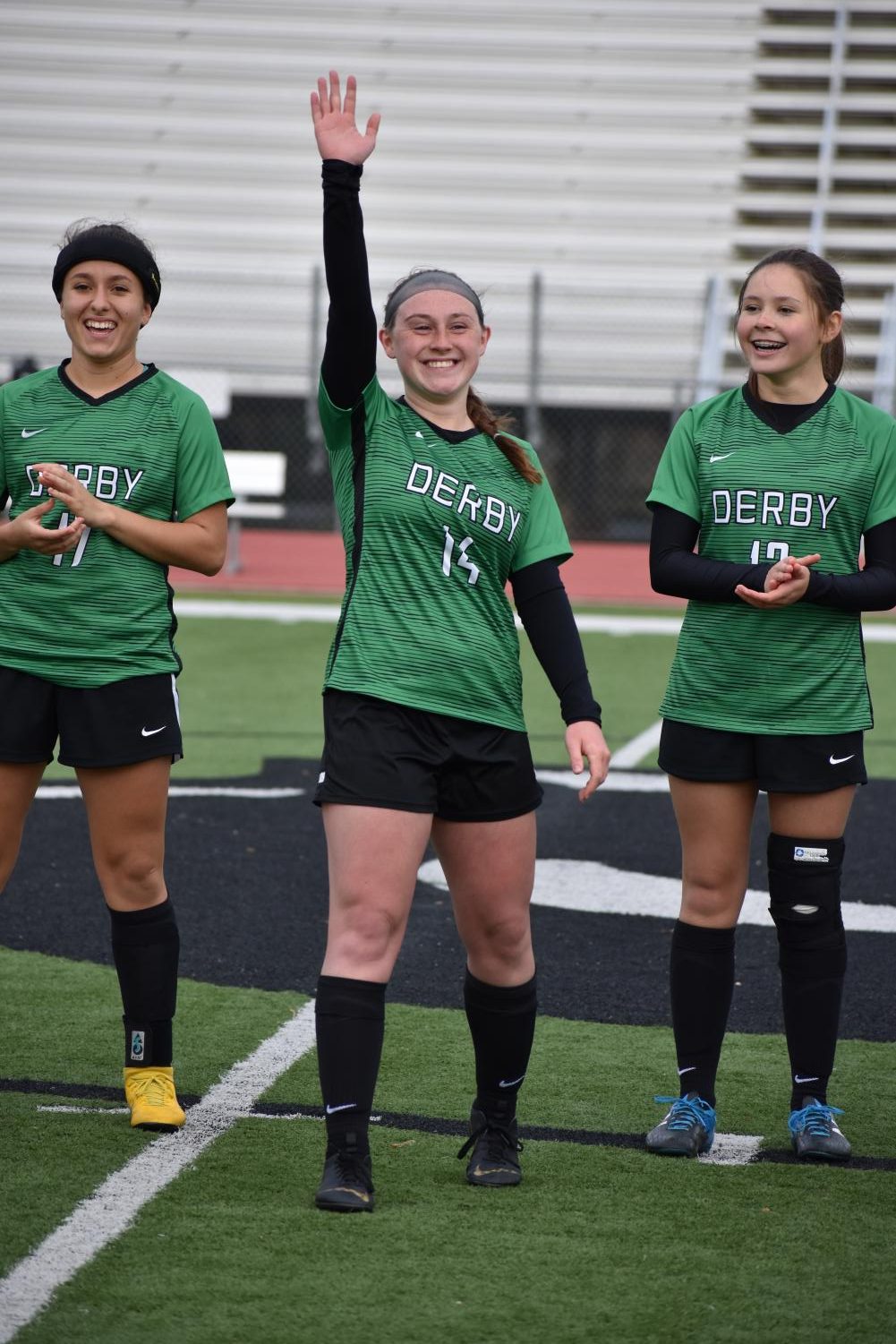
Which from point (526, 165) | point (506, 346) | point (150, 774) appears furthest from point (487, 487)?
point (526, 165)

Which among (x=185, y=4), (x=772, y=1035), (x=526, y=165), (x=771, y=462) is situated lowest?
(x=772, y=1035)

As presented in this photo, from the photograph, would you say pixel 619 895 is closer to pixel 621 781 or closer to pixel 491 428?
pixel 621 781

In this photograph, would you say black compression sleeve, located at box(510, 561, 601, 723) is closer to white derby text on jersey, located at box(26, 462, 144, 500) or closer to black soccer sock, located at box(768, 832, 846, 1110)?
black soccer sock, located at box(768, 832, 846, 1110)

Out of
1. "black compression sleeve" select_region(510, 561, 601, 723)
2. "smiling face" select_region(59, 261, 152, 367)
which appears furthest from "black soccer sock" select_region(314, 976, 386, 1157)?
"smiling face" select_region(59, 261, 152, 367)

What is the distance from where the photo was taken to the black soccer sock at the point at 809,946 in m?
3.52

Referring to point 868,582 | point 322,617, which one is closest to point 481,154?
point 322,617

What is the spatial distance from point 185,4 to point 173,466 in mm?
20813

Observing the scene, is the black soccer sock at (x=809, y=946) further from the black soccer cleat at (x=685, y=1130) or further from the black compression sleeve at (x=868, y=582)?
the black compression sleeve at (x=868, y=582)

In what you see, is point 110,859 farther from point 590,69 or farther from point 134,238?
point 590,69

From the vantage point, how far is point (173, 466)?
3.60 m

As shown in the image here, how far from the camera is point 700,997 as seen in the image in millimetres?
3596

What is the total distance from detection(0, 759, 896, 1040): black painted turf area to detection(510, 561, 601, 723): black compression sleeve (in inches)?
59.0

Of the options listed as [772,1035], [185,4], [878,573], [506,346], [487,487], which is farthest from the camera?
[185,4]

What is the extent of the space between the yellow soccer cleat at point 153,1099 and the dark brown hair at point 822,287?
1869 millimetres
